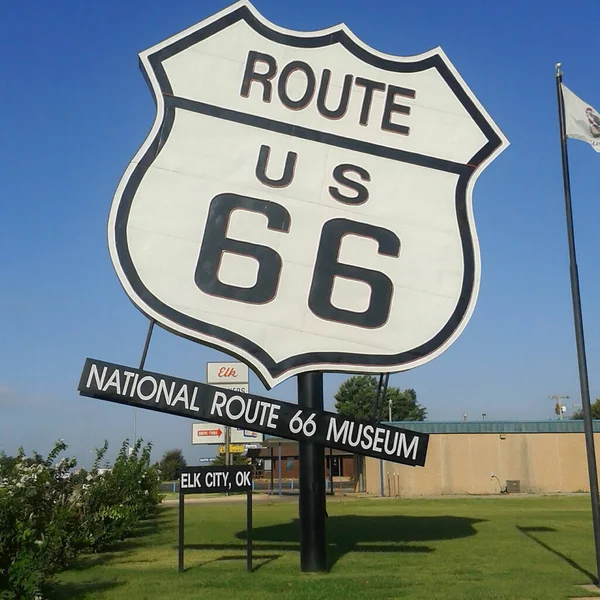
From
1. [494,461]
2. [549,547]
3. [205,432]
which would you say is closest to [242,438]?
[205,432]

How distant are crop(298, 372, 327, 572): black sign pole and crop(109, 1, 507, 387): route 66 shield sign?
648 mm

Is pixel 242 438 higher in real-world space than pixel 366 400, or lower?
lower

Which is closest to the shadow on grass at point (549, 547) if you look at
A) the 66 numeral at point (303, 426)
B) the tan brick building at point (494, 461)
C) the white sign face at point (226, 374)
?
the 66 numeral at point (303, 426)

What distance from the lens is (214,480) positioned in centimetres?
1330

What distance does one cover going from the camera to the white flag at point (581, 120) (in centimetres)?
1348

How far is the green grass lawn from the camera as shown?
437 inches

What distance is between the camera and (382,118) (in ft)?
47.6

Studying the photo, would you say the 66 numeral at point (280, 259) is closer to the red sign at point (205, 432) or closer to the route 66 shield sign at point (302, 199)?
the route 66 shield sign at point (302, 199)

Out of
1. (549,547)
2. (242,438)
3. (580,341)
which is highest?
(242,438)

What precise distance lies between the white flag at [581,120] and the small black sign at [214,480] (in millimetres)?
8856

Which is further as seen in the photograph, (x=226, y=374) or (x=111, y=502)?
(x=226, y=374)

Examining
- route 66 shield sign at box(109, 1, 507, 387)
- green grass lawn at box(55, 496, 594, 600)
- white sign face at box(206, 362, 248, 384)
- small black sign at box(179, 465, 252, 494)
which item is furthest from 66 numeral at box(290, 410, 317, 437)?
white sign face at box(206, 362, 248, 384)

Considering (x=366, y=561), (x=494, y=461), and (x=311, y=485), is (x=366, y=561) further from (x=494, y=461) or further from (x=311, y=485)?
(x=494, y=461)

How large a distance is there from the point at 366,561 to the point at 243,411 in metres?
4.30
